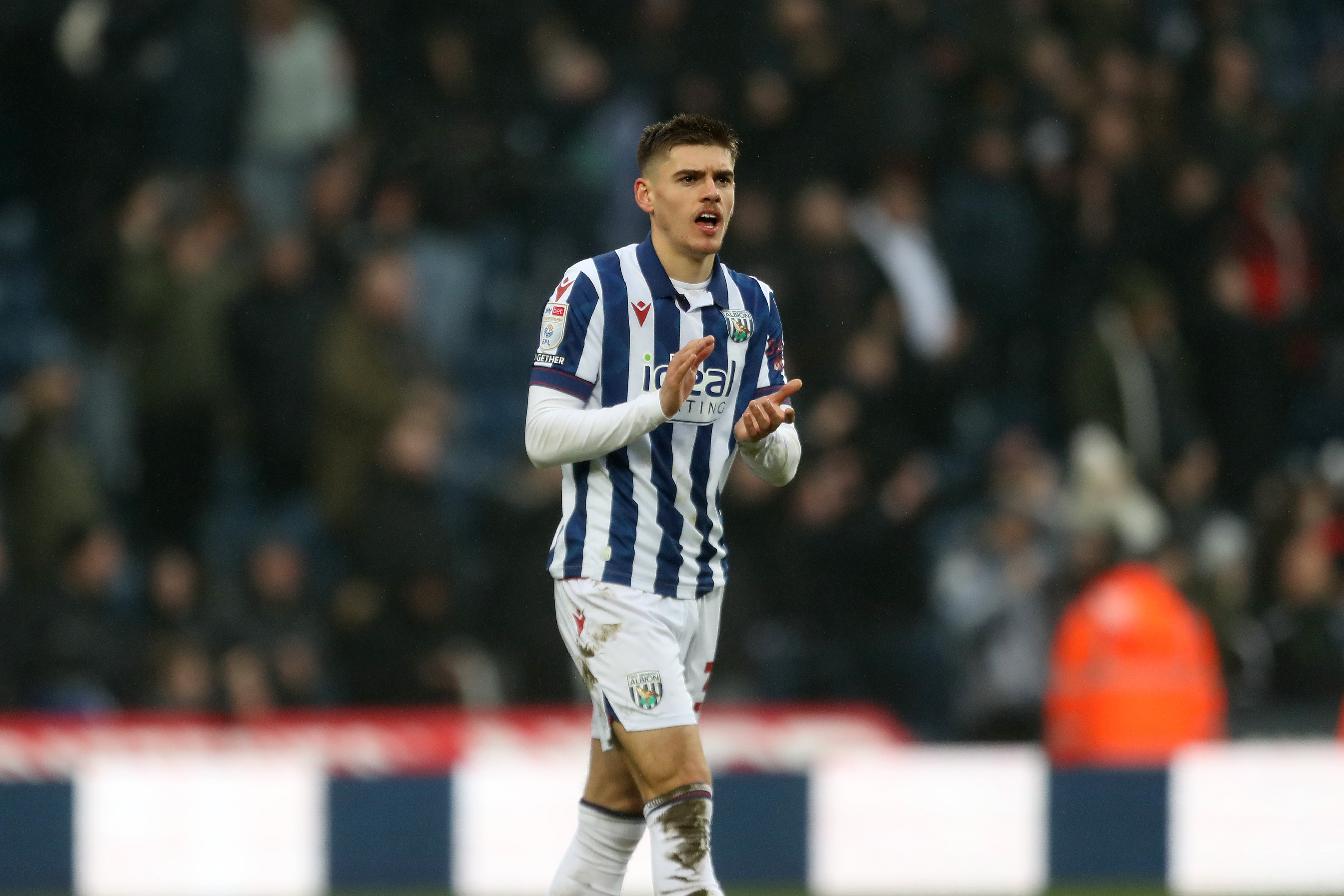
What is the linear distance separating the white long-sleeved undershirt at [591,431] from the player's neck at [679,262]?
14.1 inches

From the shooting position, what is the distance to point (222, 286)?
967 cm

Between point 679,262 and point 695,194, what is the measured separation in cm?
18

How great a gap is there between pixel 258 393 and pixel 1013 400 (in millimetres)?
4060

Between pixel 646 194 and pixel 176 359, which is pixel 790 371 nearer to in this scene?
pixel 176 359

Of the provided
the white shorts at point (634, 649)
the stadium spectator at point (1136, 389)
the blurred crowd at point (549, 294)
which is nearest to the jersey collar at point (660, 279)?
the white shorts at point (634, 649)

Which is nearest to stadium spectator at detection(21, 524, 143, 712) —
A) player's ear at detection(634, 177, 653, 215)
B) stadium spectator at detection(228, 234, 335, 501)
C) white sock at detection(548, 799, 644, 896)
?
stadium spectator at detection(228, 234, 335, 501)

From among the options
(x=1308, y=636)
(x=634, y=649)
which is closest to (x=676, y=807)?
(x=634, y=649)

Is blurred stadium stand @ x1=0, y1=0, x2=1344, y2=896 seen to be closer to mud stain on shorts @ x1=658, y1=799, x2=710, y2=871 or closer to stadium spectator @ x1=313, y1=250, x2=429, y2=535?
stadium spectator @ x1=313, y1=250, x2=429, y2=535

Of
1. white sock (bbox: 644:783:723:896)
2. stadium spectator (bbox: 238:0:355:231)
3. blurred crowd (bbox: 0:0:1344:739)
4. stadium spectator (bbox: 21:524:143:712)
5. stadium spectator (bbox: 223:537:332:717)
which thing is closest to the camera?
white sock (bbox: 644:783:723:896)

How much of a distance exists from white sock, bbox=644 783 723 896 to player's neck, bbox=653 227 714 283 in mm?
1178

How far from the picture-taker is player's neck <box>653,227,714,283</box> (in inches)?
181

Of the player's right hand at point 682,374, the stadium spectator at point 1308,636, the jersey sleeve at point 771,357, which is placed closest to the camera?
the player's right hand at point 682,374

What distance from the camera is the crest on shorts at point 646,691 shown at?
4.41 metres

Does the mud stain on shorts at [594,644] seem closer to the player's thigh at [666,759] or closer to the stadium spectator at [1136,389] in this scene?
the player's thigh at [666,759]
